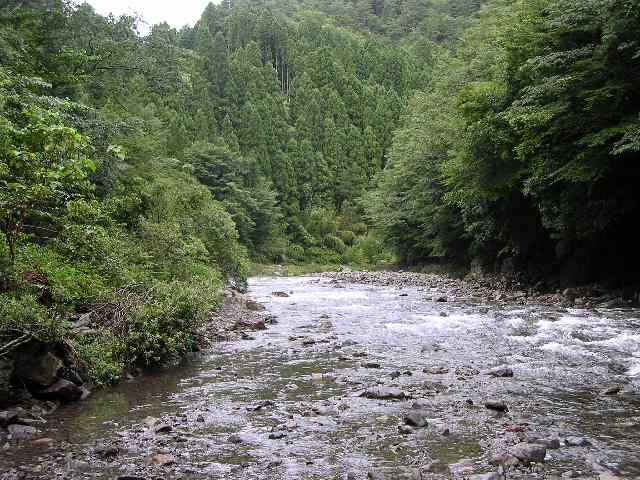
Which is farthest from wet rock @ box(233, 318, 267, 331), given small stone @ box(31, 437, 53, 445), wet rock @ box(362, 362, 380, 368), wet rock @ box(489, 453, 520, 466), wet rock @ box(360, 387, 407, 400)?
wet rock @ box(489, 453, 520, 466)

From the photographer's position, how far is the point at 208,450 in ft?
20.7

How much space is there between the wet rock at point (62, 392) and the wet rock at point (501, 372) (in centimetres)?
671

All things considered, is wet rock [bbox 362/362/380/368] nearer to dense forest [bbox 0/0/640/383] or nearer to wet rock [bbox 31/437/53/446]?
dense forest [bbox 0/0/640/383]

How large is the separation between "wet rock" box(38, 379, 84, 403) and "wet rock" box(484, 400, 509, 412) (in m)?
6.07

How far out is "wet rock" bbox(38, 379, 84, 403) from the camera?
798 centimetres

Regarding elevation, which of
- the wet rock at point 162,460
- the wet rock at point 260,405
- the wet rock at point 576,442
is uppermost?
the wet rock at point 162,460

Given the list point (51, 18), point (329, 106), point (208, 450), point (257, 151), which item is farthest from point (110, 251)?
point (329, 106)

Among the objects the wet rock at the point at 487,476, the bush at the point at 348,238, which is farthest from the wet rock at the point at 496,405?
the bush at the point at 348,238

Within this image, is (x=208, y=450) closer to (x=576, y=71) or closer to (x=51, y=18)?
(x=576, y=71)

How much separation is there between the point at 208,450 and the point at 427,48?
13693 centimetres

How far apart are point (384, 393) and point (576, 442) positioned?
2.94 metres

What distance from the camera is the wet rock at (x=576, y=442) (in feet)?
19.7

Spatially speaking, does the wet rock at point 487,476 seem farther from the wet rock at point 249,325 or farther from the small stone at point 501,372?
the wet rock at point 249,325

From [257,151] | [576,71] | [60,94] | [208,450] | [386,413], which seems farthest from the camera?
[257,151]
